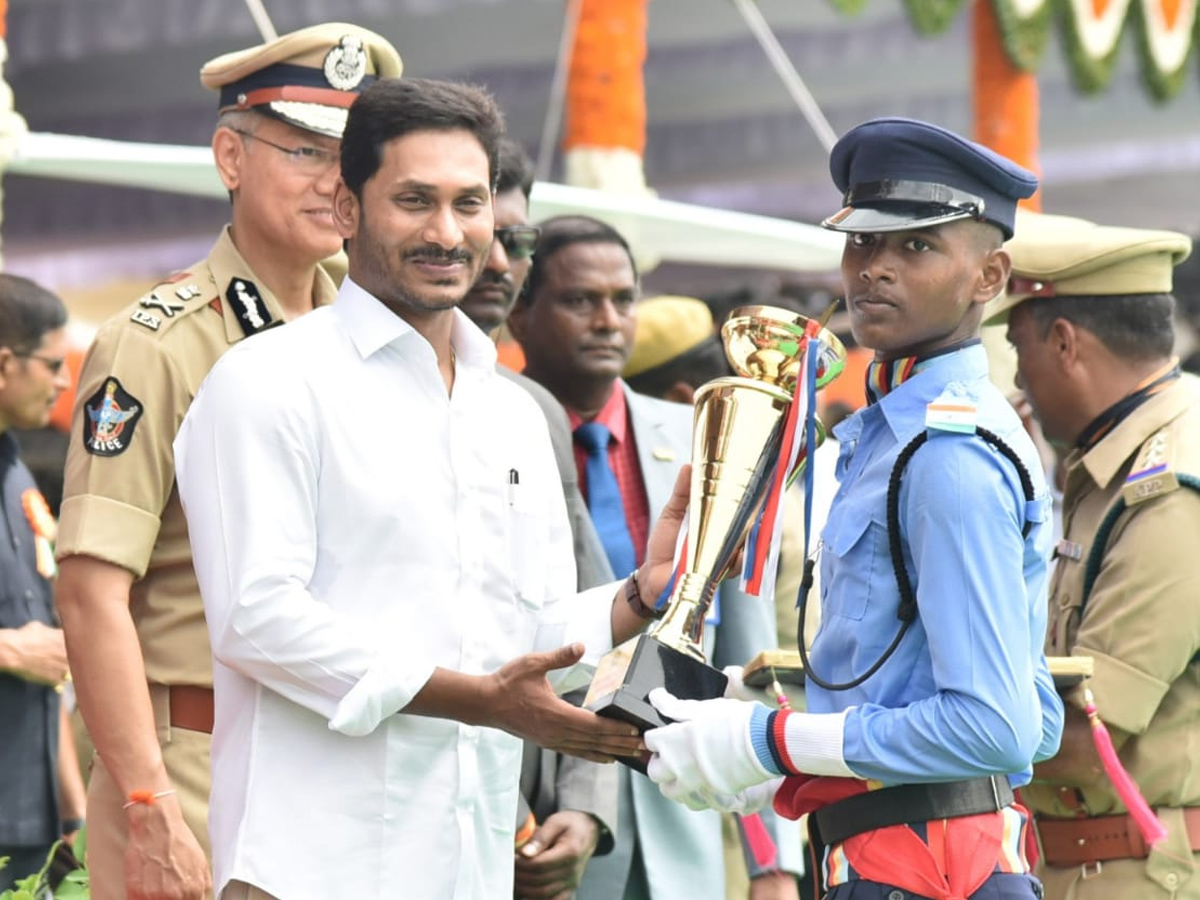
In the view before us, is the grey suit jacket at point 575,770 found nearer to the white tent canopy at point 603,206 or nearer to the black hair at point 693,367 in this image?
the black hair at point 693,367

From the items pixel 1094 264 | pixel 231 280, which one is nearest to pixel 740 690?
pixel 231 280

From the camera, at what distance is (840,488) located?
3012 mm

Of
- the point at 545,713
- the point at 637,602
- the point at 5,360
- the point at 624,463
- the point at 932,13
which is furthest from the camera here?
the point at 932,13

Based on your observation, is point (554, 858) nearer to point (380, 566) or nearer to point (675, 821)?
point (675, 821)

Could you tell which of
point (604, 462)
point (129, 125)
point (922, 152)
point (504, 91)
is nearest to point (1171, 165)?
point (504, 91)

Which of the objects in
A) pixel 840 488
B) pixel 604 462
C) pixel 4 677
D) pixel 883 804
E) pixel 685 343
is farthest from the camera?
pixel 685 343

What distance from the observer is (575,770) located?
4023 millimetres

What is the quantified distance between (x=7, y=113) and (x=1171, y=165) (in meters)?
13.3

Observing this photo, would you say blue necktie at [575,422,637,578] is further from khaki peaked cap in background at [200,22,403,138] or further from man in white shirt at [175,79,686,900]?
man in white shirt at [175,79,686,900]

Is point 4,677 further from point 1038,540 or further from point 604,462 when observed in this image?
point 1038,540

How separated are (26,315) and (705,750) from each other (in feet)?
10.7

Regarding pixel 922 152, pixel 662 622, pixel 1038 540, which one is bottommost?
pixel 662 622

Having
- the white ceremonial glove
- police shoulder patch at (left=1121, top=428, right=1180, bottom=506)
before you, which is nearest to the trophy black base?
the white ceremonial glove

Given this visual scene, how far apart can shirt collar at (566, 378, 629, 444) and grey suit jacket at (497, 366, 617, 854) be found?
43 cm
